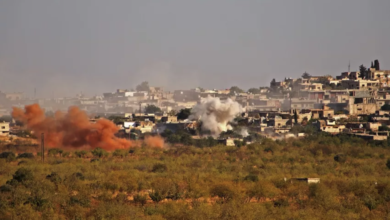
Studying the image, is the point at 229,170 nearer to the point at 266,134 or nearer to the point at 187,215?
the point at 187,215

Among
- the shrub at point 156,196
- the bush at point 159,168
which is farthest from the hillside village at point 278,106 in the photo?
the shrub at point 156,196

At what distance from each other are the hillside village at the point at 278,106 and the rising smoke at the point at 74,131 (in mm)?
5980

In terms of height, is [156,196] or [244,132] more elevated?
[244,132]

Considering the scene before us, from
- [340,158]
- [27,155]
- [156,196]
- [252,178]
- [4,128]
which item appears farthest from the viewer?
[4,128]

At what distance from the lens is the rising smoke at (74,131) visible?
57.5 metres

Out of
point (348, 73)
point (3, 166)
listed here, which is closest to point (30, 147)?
point (3, 166)

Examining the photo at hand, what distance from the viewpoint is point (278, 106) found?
321 ft

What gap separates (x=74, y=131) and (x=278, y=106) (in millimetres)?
43257

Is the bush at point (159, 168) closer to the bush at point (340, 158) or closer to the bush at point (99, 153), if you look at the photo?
the bush at point (99, 153)

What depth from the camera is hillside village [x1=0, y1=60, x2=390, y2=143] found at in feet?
225

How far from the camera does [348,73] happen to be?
116500 millimetres

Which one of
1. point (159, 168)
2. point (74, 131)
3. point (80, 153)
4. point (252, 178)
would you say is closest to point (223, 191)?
point (252, 178)

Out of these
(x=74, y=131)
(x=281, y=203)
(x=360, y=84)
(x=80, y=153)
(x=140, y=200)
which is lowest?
(x=281, y=203)

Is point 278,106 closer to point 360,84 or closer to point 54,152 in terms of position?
point 360,84
